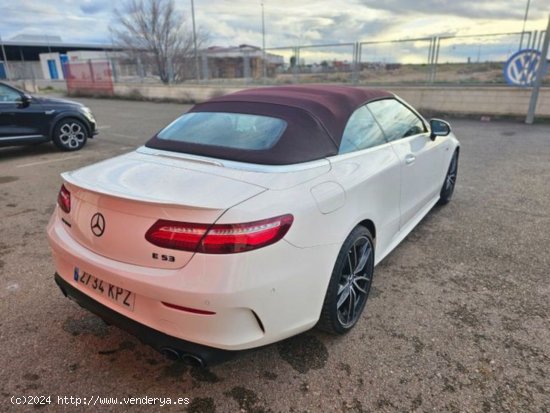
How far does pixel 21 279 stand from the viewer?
326cm

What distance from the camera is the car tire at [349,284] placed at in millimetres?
2289

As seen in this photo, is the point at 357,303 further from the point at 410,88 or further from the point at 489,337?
the point at 410,88

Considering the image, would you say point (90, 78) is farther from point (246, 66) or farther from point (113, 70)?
point (246, 66)

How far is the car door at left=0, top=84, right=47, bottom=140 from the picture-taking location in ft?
23.8

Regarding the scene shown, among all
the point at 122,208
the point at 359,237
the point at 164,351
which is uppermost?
the point at 122,208

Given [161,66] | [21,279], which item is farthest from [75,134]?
[161,66]

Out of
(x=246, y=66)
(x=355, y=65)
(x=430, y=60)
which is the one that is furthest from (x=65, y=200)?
(x=246, y=66)

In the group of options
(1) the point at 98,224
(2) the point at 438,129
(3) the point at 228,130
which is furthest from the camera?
(2) the point at 438,129

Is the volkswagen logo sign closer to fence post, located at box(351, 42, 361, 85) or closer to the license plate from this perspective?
the license plate

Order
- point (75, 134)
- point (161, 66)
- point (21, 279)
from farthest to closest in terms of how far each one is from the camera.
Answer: point (161, 66), point (75, 134), point (21, 279)

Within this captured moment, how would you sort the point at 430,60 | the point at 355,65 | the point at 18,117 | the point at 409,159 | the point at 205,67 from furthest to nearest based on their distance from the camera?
1. the point at 205,67
2. the point at 355,65
3. the point at 430,60
4. the point at 18,117
5. the point at 409,159

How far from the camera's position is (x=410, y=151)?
3361 millimetres

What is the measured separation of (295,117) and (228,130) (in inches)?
19.0

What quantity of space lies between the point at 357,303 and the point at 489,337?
0.83 metres
